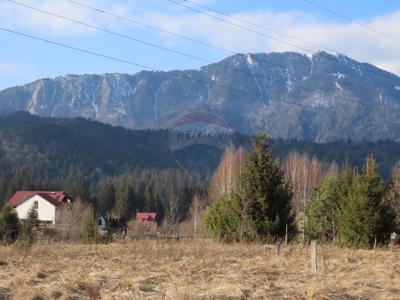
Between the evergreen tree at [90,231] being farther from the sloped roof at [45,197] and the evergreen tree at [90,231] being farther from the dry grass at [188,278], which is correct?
the sloped roof at [45,197]

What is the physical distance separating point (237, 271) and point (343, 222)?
1460 cm

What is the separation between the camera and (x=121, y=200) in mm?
93875

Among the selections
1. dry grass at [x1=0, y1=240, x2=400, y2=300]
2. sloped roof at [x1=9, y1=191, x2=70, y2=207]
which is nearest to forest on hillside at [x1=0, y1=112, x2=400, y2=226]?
sloped roof at [x1=9, y1=191, x2=70, y2=207]

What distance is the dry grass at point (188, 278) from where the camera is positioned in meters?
9.93

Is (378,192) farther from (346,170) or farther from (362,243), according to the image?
(346,170)

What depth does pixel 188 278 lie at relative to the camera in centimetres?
1255

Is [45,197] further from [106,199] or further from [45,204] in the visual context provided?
[106,199]

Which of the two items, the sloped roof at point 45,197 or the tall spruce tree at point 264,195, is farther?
the sloped roof at point 45,197

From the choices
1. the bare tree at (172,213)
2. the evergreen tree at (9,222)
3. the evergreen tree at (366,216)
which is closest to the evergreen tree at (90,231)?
the evergreen tree at (9,222)

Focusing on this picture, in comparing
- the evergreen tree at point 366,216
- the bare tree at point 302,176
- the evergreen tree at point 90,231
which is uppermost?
the bare tree at point 302,176

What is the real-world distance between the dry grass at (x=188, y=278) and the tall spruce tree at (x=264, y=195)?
6.45 m

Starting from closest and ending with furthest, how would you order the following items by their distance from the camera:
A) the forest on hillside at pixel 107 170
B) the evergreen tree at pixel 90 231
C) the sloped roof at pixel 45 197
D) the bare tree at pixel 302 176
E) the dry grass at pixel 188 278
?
the dry grass at pixel 188 278 → the evergreen tree at pixel 90 231 → the bare tree at pixel 302 176 → the sloped roof at pixel 45 197 → the forest on hillside at pixel 107 170

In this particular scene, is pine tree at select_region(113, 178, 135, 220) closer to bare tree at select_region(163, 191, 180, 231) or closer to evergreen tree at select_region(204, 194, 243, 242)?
bare tree at select_region(163, 191, 180, 231)

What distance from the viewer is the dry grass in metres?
9.93
